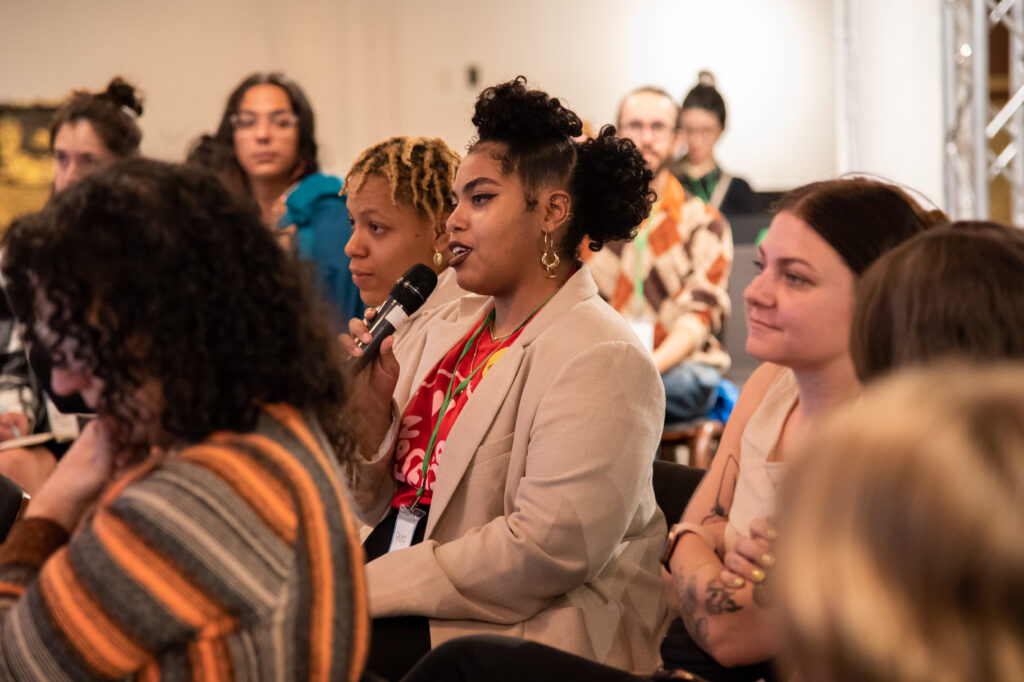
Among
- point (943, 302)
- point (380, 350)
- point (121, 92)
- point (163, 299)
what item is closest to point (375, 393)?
point (380, 350)

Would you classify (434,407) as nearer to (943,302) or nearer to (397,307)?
(397,307)

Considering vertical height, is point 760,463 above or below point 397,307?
below

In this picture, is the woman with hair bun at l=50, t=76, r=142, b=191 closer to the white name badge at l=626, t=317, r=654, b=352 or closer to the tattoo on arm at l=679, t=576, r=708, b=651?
the white name badge at l=626, t=317, r=654, b=352

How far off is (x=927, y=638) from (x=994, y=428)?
0.41ft

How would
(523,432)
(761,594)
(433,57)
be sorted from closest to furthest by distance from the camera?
(761,594) → (523,432) → (433,57)

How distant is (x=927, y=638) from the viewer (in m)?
0.58

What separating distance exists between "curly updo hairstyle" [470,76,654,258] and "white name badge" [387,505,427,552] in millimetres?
616

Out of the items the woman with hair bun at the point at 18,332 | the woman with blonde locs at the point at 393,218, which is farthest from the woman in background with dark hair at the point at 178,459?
the woman with hair bun at the point at 18,332

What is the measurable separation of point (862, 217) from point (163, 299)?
1043 mm

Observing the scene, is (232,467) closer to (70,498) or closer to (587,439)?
(70,498)

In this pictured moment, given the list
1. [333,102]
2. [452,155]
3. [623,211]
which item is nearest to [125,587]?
[623,211]

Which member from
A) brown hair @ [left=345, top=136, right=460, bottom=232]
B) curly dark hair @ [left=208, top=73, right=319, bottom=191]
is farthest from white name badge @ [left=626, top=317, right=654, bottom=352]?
curly dark hair @ [left=208, top=73, right=319, bottom=191]

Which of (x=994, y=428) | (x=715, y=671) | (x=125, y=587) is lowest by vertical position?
(x=715, y=671)

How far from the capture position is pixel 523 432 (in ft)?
6.40
